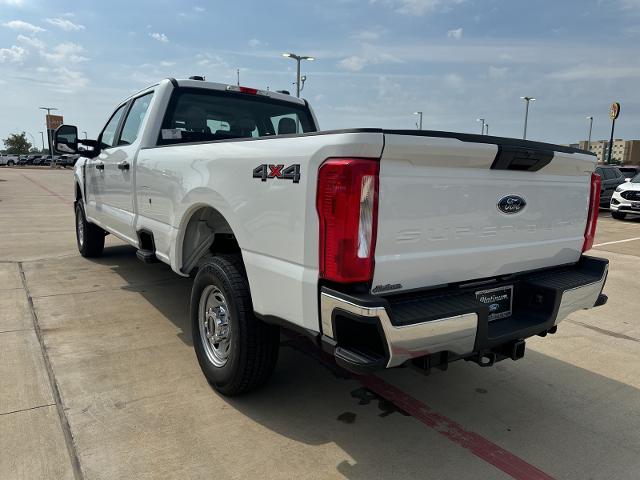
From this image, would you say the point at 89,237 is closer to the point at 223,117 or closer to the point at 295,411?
the point at 223,117

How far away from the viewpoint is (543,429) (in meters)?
2.89

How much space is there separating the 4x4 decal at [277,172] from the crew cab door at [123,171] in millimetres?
2238

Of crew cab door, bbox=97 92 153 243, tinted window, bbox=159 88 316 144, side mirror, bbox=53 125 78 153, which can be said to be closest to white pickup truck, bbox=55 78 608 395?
tinted window, bbox=159 88 316 144

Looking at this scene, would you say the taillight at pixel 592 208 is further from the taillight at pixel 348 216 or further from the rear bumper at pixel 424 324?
the taillight at pixel 348 216

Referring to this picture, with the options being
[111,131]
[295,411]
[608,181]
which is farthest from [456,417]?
[608,181]

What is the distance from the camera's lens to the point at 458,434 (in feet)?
9.21

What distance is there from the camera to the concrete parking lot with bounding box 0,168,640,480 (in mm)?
2488

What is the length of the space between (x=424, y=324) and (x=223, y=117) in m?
3.23

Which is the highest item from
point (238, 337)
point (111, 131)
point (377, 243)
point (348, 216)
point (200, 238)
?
point (111, 131)

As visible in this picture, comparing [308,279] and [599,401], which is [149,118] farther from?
[599,401]

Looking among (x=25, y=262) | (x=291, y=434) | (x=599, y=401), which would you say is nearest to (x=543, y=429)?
(x=599, y=401)

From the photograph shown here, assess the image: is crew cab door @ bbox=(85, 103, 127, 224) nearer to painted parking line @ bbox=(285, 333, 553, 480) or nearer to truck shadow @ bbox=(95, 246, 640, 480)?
→ truck shadow @ bbox=(95, 246, 640, 480)

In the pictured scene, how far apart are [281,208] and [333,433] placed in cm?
132

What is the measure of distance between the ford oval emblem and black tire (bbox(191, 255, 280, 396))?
4.72 ft
